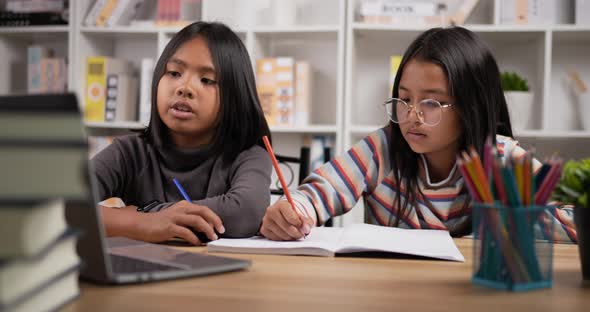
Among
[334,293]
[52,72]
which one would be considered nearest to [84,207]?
[334,293]

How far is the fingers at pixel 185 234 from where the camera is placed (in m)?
1.06

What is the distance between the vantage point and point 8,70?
356 cm

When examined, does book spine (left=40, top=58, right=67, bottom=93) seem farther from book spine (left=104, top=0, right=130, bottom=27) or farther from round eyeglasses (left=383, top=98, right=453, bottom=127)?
round eyeglasses (left=383, top=98, right=453, bottom=127)

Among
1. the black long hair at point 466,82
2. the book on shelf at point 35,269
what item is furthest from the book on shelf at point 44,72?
the book on shelf at point 35,269

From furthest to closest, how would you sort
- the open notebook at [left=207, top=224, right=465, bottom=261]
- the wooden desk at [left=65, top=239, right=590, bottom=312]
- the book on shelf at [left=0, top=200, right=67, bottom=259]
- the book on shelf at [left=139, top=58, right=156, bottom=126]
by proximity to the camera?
the book on shelf at [left=139, top=58, right=156, bottom=126] → the open notebook at [left=207, top=224, right=465, bottom=261] → the wooden desk at [left=65, top=239, right=590, bottom=312] → the book on shelf at [left=0, top=200, right=67, bottom=259]

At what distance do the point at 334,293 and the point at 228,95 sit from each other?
3.02ft

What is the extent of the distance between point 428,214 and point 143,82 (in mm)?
2111

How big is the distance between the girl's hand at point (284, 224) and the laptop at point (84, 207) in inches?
10.7

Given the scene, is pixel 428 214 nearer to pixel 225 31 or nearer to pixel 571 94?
pixel 225 31

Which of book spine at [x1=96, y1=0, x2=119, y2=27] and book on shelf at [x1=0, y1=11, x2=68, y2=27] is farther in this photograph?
book on shelf at [x1=0, y1=11, x2=68, y2=27]

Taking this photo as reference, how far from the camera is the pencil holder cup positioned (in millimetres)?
696

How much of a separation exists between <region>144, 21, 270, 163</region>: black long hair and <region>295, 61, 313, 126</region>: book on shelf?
4.86ft

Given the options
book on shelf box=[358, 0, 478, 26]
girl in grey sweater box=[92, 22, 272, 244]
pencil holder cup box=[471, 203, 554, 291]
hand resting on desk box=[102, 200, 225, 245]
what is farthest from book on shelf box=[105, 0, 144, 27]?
pencil holder cup box=[471, 203, 554, 291]

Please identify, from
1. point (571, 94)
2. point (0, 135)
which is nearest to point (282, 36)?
point (571, 94)
